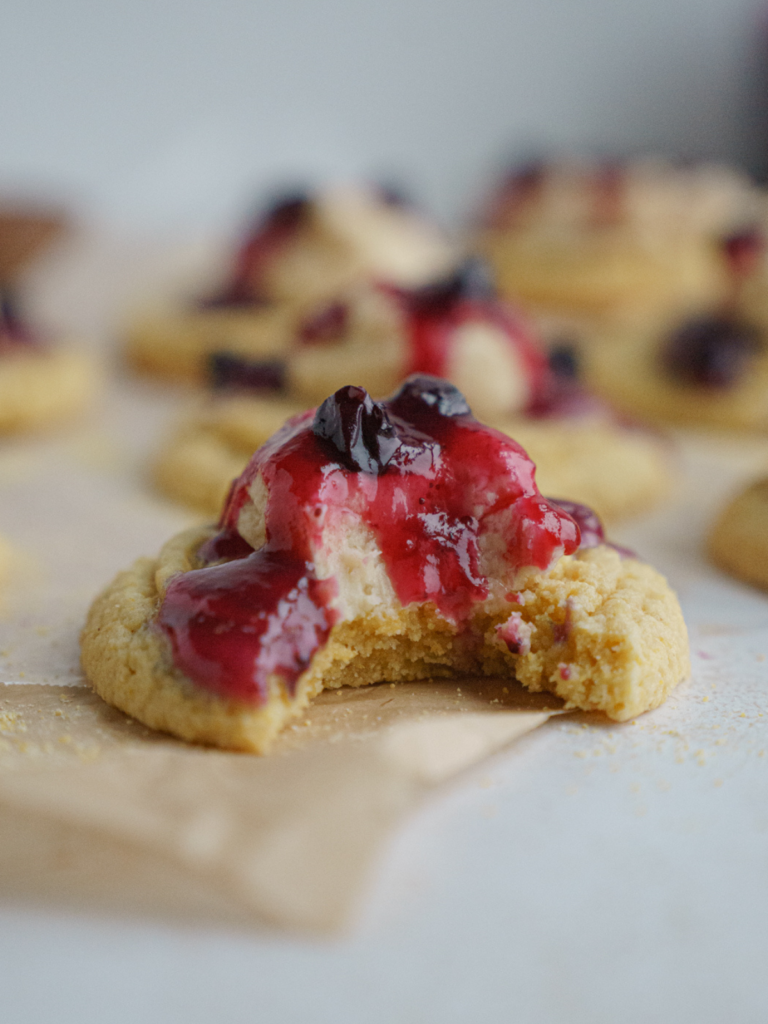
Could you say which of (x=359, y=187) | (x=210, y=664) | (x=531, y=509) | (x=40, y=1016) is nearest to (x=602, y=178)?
(x=359, y=187)

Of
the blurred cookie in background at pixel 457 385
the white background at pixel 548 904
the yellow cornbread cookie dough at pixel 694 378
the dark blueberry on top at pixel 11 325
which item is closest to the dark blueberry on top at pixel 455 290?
the blurred cookie in background at pixel 457 385

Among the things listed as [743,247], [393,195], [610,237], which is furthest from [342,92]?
[743,247]

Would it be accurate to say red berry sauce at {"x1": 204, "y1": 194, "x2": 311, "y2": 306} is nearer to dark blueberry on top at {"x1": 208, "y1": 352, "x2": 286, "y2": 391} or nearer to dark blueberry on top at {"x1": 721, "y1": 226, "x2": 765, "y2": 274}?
dark blueberry on top at {"x1": 208, "y1": 352, "x2": 286, "y2": 391}

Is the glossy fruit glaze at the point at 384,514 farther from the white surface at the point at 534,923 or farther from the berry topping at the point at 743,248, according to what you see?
the berry topping at the point at 743,248

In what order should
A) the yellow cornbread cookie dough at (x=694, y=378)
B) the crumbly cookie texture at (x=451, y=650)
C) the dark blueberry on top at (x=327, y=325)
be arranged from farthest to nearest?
1. the yellow cornbread cookie dough at (x=694, y=378)
2. the dark blueberry on top at (x=327, y=325)
3. the crumbly cookie texture at (x=451, y=650)

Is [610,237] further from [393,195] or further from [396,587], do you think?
[396,587]

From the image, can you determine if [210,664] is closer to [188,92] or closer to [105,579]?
[105,579]
